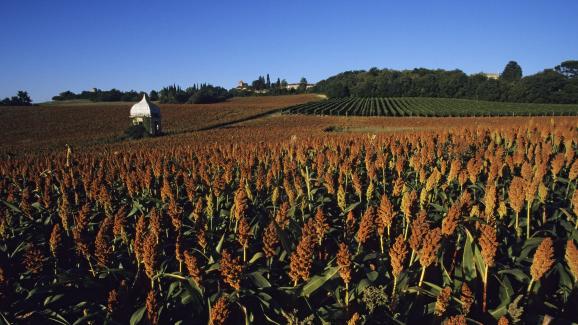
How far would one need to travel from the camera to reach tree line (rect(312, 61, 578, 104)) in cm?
9000

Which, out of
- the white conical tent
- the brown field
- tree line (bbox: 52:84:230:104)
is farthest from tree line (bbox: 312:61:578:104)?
the white conical tent

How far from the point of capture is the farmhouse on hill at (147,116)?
1331 inches

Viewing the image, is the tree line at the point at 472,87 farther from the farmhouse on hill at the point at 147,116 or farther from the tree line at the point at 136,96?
the farmhouse on hill at the point at 147,116

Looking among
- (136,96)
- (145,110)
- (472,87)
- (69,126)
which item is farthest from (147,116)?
(472,87)

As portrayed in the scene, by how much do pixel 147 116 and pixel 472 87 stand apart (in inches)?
4361

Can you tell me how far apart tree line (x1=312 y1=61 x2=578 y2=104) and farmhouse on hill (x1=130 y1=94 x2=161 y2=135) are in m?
95.7

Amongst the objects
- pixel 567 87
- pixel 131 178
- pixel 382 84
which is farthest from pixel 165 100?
pixel 567 87

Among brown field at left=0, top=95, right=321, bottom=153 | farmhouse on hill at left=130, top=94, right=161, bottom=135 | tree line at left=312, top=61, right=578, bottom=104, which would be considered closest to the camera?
brown field at left=0, top=95, right=321, bottom=153

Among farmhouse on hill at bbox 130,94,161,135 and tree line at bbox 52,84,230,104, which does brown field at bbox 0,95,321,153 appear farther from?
tree line at bbox 52,84,230,104

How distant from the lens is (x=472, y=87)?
4385 inches

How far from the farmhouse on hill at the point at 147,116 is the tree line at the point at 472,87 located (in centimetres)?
9570

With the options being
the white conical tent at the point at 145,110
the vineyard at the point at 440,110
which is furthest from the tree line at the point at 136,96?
the white conical tent at the point at 145,110

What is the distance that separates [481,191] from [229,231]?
4.73 metres

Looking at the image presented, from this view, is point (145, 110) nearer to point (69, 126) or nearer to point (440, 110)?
point (69, 126)
